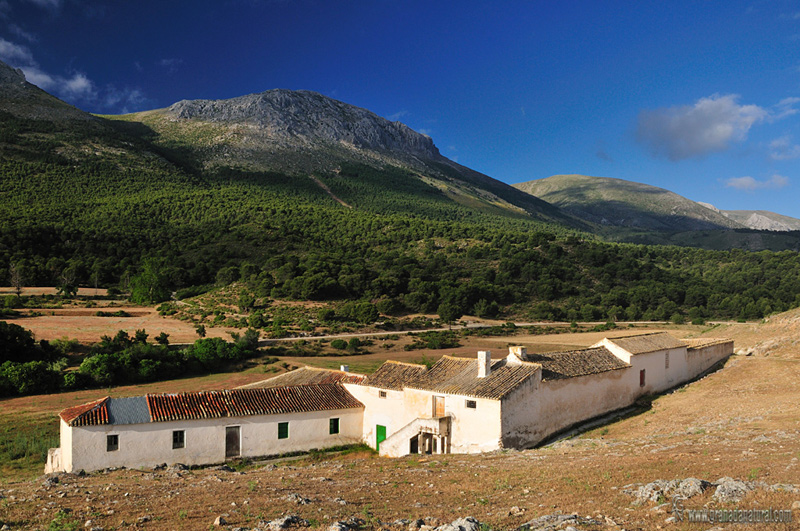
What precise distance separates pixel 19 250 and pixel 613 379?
79.9 m

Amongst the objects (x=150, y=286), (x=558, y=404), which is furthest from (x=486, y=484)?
(x=150, y=286)

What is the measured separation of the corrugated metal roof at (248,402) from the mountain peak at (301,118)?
13392 cm

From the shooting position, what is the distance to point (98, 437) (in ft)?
62.6

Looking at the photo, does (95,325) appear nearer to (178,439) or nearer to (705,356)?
(178,439)

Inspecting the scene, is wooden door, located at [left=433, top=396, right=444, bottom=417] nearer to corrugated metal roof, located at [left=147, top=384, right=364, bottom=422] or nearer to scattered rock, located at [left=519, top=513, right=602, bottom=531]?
corrugated metal roof, located at [left=147, top=384, right=364, bottom=422]

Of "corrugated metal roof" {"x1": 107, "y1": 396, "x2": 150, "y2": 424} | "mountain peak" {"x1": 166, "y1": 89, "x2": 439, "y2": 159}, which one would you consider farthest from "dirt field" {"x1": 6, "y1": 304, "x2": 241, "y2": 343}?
"mountain peak" {"x1": 166, "y1": 89, "x2": 439, "y2": 159}

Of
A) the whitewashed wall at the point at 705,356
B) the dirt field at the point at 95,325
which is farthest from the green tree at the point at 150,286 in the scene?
the whitewashed wall at the point at 705,356

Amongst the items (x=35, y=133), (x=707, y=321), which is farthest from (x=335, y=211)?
(x=707, y=321)

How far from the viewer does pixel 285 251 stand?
273 feet

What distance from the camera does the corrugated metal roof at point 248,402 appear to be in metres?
21.0

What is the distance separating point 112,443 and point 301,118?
155304 millimetres

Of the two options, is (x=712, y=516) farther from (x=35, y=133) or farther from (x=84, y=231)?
(x=35, y=133)

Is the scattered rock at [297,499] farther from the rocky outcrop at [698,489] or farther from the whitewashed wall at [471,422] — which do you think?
the whitewashed wall at [471,422]

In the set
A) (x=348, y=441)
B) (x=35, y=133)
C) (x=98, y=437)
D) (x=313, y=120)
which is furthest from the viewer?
(x=313, y=120)
